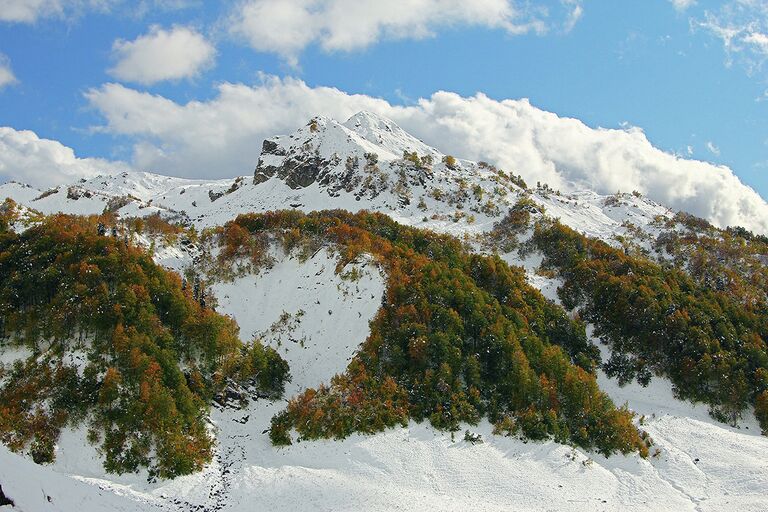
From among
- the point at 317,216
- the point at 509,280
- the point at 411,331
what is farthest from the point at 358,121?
the point at 411,331

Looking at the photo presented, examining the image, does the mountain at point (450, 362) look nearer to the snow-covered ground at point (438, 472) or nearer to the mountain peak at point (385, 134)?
the snow-covered ground at point (438, 472)

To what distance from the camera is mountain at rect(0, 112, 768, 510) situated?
1312 inches

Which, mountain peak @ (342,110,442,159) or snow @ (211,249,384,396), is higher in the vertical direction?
mountain peak @ (342,110,442,159)

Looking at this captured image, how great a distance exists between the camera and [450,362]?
42.9 meters

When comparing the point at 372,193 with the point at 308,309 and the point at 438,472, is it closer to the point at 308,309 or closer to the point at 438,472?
the point at 308,309

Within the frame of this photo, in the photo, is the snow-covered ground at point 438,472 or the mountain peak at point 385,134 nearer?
the snow-covered ground at point 438,472

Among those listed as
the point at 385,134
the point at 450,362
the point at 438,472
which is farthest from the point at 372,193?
the point at 438,472

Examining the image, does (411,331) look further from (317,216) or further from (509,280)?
(317,216)

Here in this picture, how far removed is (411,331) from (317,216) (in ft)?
97.8

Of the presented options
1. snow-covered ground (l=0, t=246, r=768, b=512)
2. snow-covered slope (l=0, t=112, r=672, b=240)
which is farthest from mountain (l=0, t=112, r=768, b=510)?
snow-covered slope (l=0, t=112, r=672, b=240)

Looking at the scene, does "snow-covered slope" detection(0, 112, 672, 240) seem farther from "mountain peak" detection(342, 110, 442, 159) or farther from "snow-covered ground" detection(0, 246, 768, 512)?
"snow-covered ground" detection(0, 246, 768, 512)

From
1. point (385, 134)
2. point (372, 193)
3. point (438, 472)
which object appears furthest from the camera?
point (385, 134)

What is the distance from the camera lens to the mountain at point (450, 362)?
1312 inches

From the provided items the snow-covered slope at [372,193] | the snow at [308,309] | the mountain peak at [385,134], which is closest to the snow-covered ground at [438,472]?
the snow at [308,309]
